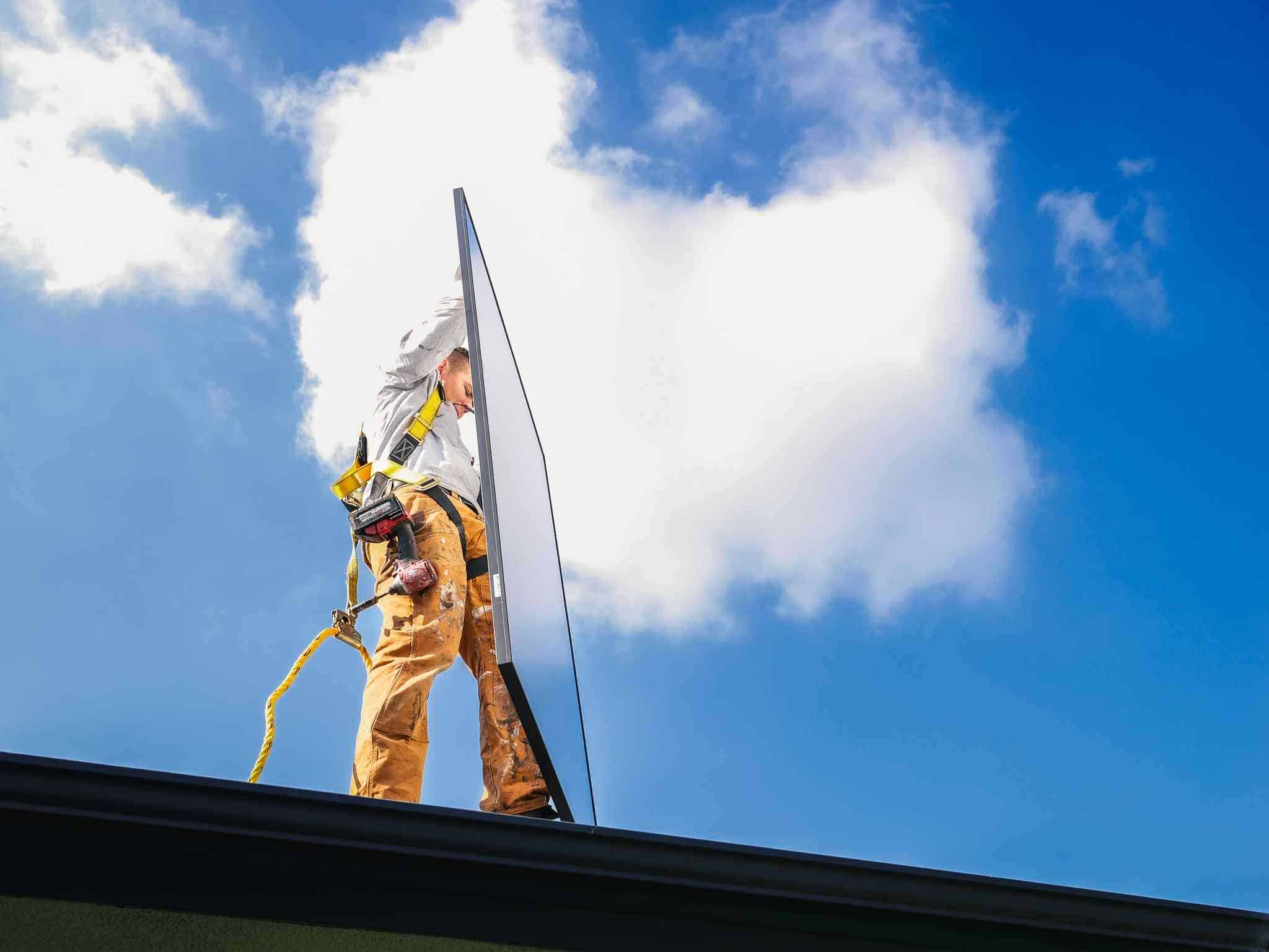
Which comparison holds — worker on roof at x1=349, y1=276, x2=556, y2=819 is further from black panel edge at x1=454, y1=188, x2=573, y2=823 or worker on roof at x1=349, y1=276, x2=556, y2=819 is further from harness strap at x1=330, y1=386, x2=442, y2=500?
black panel edge at x1=454, y1=188, x2=573, y2=823

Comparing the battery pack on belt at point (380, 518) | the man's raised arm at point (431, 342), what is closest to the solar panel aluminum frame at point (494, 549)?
the man's raised arm at point (431, 342)

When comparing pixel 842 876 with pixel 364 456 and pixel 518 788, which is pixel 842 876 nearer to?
pixel 518 788

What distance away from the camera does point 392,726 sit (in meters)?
3.10

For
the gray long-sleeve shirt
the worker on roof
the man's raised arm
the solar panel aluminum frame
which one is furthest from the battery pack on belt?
the solar panel aluminum frame

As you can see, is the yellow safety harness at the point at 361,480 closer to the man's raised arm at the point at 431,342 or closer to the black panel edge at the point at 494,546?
the man's raised arm at the point at 431,342

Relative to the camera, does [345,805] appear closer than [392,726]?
Yes

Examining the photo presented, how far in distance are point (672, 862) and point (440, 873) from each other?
0.39m

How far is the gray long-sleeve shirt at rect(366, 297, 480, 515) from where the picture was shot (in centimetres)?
381

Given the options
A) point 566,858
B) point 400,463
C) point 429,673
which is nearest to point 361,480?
point 400,463

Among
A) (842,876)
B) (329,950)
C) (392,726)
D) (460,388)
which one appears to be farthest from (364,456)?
(842,876)

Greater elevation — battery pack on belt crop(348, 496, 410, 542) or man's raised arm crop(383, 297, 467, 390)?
man's raised arm crop(383, 297, 467, 390)

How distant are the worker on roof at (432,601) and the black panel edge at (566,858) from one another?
128 centimetres

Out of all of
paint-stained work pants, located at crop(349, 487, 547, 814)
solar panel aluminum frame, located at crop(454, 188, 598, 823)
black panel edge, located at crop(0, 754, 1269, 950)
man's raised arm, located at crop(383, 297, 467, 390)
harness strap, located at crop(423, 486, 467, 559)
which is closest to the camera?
black panel edge, located at crop(0, 754, 1269, 950)

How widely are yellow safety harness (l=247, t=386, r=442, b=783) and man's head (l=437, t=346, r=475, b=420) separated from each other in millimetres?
114
